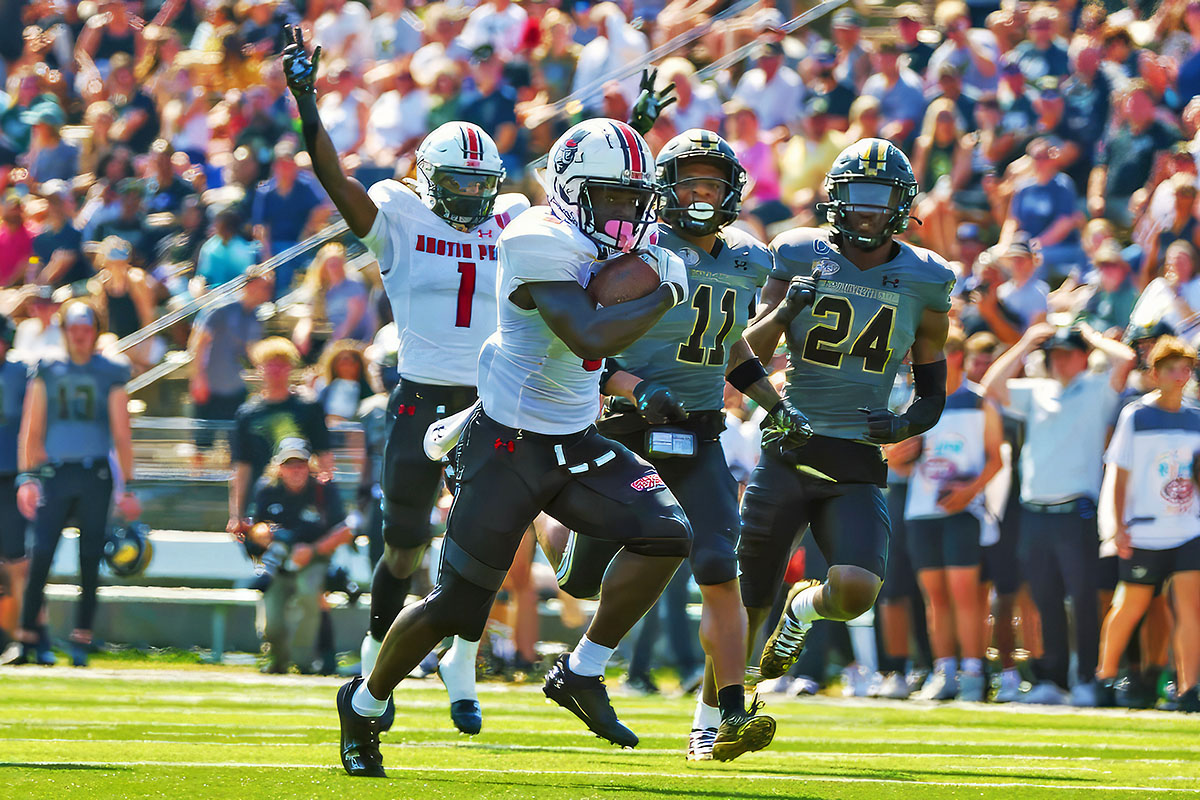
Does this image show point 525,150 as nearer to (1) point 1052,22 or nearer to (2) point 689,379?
(1) point 1052,22

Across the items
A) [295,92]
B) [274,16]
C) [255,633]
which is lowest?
[255,633]

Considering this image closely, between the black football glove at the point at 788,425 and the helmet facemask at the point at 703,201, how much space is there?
72 centimetres

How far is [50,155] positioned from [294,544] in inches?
293

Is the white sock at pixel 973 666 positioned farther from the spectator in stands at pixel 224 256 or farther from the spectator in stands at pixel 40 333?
the spectator in stands at pixel 224 256

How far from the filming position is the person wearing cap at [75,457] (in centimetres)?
1107

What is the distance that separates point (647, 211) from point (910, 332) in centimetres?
153

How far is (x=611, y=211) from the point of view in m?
5.48

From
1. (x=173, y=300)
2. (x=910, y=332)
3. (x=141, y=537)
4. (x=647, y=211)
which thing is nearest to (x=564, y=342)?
(x=647, y=211)

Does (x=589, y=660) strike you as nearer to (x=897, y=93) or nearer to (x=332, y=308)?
(x=332, y=308)

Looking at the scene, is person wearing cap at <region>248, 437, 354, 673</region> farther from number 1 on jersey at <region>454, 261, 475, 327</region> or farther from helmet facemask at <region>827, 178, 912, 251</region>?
helmet facemask at <region>827, 178, 912, 251</region>

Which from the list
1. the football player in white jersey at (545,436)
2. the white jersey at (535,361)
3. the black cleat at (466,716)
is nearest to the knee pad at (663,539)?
the football player in white jersey at (545,436)

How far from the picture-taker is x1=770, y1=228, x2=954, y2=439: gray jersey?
660 cm

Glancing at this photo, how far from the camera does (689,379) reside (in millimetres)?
6574

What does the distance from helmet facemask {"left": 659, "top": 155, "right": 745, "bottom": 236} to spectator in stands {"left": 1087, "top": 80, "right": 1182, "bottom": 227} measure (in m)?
5.99
